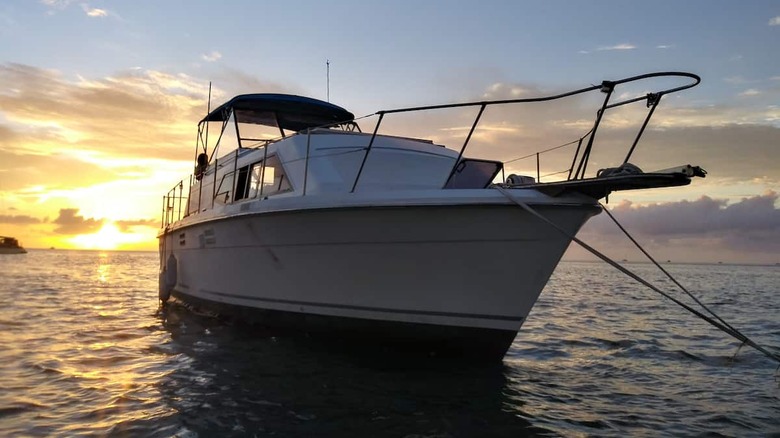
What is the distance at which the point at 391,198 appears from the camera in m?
6.16

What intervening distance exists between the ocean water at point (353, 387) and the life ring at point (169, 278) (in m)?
2.50

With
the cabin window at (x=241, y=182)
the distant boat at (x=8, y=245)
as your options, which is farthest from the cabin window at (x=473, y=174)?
the distant boat at (x=8, y=245)

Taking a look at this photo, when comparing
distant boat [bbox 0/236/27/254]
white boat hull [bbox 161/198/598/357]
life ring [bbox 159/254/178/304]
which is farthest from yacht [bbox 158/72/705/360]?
distant boat [bbox 0/236/27/254]

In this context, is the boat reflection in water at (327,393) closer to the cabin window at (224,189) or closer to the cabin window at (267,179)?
the cabin window at (267,179)

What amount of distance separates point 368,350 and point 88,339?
4.66 m

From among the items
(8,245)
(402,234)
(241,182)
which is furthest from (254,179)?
(8,245)

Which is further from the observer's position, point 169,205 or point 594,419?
point 169,205

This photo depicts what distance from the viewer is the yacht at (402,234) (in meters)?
5.83

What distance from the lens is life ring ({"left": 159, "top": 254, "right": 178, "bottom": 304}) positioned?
12414 millimetres

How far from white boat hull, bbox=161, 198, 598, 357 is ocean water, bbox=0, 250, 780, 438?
49cm

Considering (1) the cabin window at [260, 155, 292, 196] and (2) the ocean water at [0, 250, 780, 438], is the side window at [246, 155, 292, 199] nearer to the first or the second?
(1) the cabin window at [260, 155, 292, 196]

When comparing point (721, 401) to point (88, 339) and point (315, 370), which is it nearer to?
point (315, 370)

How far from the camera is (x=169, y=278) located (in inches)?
489

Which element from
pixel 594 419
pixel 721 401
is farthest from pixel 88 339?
pixel 721 401
